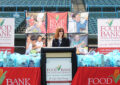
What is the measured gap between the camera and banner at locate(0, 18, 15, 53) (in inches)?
216

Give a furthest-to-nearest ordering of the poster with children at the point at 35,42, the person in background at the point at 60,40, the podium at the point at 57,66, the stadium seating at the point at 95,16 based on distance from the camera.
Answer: the stadium seating at the point at 95,16 → the poster with children at the point at 35,42 → the person in background at the point at 60,40 → the podium at the point at 57,66

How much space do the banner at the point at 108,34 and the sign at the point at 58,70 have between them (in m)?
3.13

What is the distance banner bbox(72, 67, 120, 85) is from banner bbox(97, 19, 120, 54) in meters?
2.91

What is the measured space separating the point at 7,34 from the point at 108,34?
2.84 meters

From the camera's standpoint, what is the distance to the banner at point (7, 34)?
5.49 metres

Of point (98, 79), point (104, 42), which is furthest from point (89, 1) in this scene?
point (98, 79)

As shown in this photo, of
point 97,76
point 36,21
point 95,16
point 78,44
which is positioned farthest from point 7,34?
point 95,16

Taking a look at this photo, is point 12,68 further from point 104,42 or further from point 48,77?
point 104,42

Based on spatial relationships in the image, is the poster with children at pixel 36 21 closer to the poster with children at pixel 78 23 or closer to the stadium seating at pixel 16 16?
the poster with children at pixel 78 23

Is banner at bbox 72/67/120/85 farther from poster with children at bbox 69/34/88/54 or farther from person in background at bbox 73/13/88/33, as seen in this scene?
person in background at bbox 73/13/88/33

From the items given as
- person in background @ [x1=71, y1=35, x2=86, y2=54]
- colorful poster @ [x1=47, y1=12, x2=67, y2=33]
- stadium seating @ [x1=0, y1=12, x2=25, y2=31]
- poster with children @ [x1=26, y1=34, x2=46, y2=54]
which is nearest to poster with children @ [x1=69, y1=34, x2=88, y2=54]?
person in background @ [x1=71, y1=35, x2=86, y2=54]

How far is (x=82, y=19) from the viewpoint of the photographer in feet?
22.4

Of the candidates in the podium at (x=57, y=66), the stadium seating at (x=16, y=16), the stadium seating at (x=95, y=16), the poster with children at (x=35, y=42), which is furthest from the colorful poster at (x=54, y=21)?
the podium at (x=57, y=66)

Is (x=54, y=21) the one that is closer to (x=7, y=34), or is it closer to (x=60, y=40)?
(x=7, y=34)
